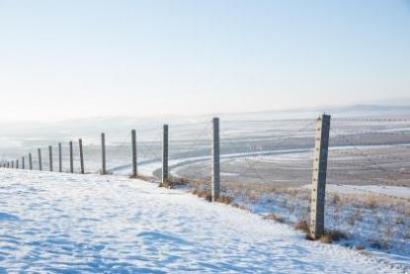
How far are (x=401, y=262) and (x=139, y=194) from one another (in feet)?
22.4

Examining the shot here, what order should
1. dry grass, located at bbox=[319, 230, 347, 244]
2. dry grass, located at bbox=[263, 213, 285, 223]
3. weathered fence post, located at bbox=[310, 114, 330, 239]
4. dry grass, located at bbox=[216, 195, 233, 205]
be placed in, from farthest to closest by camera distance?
1. dry grass, located at bbox=[216, 195, 233, 205]
2. dry grass, located at bbox=[263, 213, 285, 223]
3. weathered fence post, located at bbox=[310, 114, 330, 239]
4. dry grass, located at bbox=[319, 230, 347, 244]

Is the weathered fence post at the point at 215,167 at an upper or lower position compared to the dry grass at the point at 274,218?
upper

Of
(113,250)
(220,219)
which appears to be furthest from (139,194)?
(113,250)

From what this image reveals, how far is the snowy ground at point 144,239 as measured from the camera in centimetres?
730

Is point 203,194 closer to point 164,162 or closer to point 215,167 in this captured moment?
point 215,167

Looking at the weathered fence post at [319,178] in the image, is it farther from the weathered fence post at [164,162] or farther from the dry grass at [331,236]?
the weathered fence post at [164,162]

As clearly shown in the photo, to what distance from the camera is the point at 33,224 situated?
8.80 meters

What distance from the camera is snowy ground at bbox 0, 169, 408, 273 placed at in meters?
7.30

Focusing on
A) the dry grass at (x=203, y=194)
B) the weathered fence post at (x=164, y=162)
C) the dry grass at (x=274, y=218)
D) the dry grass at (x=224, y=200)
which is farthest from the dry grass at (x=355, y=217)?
the weathered fence post at (x=164, y=162)

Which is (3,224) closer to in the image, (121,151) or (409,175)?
(409,175)

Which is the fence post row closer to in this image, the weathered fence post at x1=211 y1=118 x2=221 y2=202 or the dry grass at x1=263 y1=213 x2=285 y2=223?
the weathered fence post at x1=211 y1=118 x2=221 y2=202

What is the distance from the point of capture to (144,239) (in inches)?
345

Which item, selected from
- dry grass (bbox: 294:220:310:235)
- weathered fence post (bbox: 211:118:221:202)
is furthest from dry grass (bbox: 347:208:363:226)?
weathered fence post (bbox: 211:118:221:202)

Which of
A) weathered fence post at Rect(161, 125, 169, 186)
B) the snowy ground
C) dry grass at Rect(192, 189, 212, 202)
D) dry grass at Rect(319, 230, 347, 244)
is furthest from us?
weathered fence post at Rect(161, 125, 169, 186)
